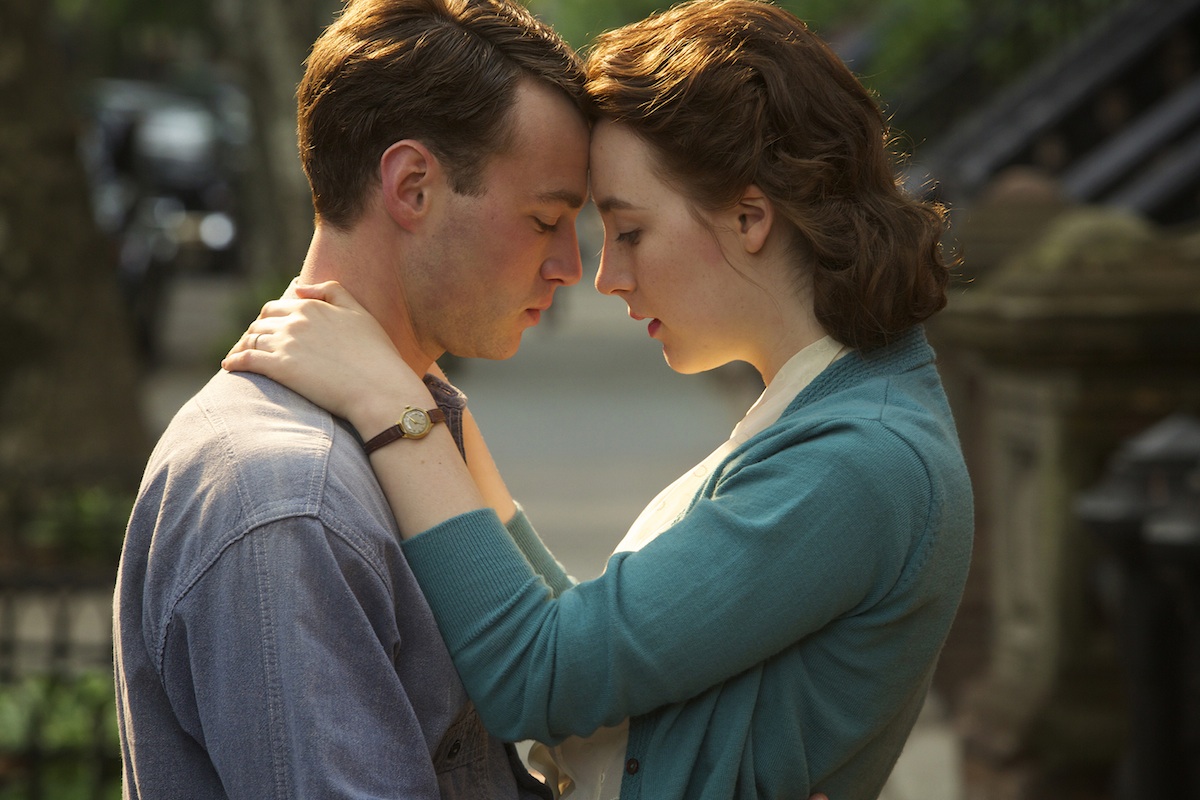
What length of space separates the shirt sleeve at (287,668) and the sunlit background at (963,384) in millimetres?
1277

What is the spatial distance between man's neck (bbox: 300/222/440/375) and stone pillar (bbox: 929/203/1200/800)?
3424mm

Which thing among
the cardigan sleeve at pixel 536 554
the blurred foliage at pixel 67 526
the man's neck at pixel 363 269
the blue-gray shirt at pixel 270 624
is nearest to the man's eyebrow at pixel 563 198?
the man's neck at pixel 363 269

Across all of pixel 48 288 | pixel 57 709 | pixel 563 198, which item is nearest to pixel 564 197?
pixel 563 198

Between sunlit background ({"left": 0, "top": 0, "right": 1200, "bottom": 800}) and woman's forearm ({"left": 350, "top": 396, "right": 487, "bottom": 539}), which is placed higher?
woman's forearm ({"left": 350, "top": 396, "right": 487, "bottom": 539})

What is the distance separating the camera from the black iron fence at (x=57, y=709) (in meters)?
4.89

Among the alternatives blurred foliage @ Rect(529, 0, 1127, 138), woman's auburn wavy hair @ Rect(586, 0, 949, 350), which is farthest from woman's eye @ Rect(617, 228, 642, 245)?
blurred foliage @ Rect(529, 0, 1127, 138)

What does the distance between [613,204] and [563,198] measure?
0.27 feet

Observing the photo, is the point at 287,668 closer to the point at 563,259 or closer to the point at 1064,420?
the point at 563,259

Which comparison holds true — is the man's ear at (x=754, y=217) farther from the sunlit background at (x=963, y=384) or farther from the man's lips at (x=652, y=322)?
the sunlit background at (x=963, y=384)

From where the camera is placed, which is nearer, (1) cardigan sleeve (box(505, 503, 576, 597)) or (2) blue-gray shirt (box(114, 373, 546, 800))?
(2) blue-gray shirt (box(114, 373, 546, 800))

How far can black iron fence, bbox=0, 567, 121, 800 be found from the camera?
4891mm

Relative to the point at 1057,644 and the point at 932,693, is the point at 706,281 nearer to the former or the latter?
the point at 1057,644

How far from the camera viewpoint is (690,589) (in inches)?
82.4

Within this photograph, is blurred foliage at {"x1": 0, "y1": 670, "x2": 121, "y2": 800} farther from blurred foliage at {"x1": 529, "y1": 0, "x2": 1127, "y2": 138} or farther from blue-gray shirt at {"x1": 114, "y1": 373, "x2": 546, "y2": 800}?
blurred foliage at {"x1": 529, "y1": 0, "x2": 1127, "y2": 138}
